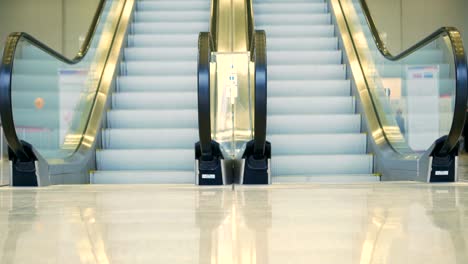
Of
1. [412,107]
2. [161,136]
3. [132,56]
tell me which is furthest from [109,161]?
[412,107]

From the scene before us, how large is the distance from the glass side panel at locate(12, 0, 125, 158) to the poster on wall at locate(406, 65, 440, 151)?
3.12 metres

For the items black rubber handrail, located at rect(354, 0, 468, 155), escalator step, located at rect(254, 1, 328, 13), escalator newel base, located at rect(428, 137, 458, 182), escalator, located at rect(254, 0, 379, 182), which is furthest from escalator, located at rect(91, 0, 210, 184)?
black rubber handrail, located at rect(354, 0, 468, 155)

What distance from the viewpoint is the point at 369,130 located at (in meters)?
7.12

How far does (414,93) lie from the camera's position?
6.57 m

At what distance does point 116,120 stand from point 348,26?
3164 millimetres

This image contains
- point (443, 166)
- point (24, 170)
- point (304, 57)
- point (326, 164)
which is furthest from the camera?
point (304, 57)

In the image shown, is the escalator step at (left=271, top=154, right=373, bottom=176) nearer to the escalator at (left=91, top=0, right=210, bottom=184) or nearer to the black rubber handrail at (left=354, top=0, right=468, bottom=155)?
the escalator at (left=91, top=0, right=210, bottom=184)

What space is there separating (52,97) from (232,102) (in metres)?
2.13

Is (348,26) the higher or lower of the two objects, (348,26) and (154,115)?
the higher

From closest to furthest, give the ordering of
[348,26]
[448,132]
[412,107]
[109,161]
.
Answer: [448,132] → [412,107] → [109,161] → [348,26]

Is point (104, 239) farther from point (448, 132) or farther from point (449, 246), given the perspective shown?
point (448, 132)

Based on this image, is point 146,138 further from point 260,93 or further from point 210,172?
point 260,93

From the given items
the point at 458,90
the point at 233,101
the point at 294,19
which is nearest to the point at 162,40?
the point at 294,19

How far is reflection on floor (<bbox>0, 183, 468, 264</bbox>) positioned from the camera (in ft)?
8.06
